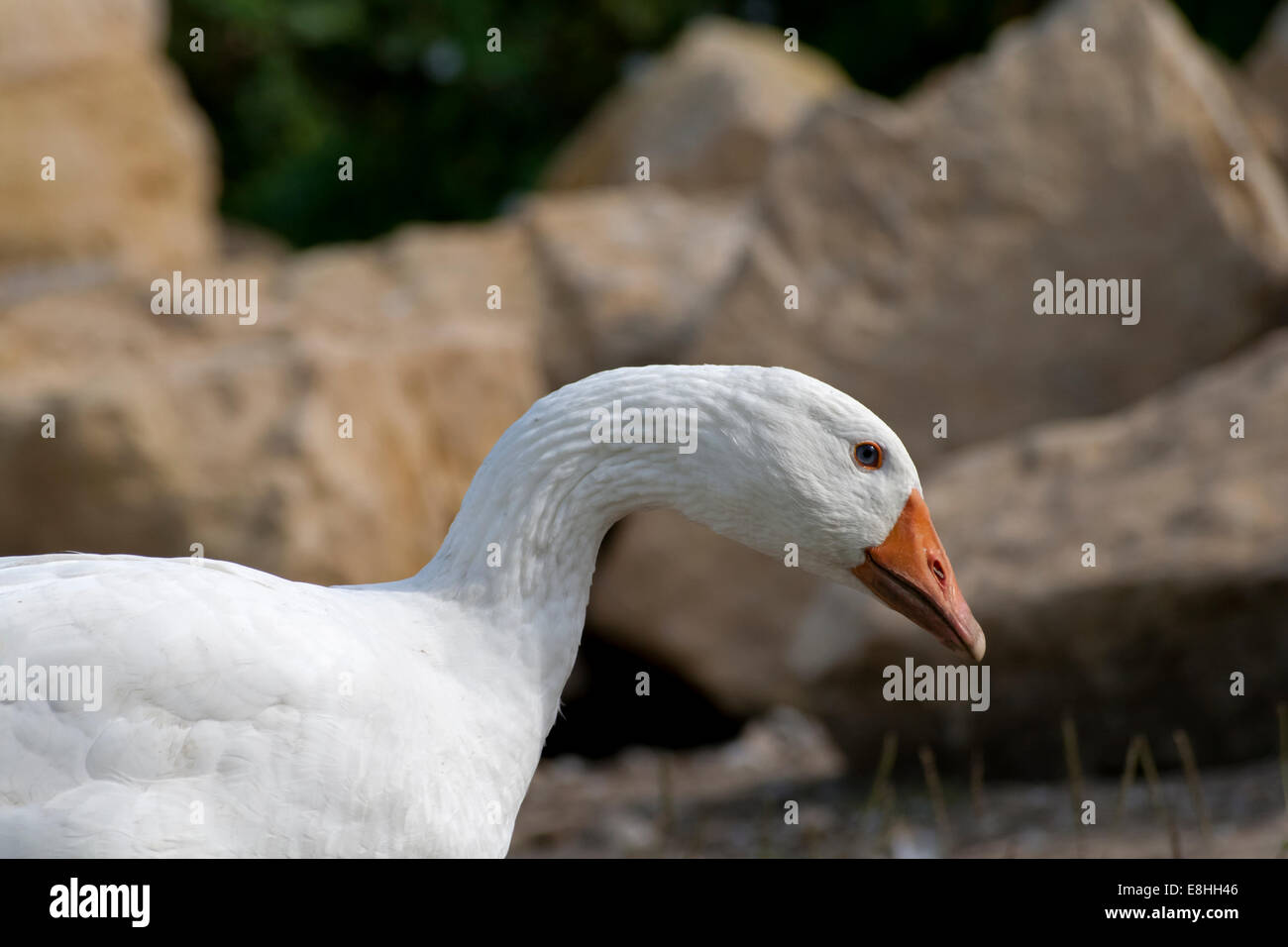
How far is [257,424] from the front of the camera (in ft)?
25.1

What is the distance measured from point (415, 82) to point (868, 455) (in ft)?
53.6

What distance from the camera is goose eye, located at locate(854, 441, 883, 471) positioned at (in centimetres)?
302

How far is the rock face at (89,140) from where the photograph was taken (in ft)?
39.3

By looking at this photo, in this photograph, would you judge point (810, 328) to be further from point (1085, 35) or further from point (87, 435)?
point (87, 435)

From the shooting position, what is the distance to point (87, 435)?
295 inches

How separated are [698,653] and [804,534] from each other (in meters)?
5.87

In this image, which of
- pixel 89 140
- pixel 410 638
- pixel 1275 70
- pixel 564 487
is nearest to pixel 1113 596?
pixel 564 487

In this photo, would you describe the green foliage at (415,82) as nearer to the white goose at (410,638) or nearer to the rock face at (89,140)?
the rock face at (89,140)

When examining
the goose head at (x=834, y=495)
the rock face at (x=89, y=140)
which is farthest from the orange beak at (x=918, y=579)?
the rock face at (x=89, y=140)

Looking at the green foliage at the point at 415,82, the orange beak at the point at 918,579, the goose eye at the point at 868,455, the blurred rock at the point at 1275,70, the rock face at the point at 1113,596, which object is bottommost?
the rock face at the point at 1113,596

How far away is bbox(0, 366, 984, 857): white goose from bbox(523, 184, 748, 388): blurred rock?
632 cm

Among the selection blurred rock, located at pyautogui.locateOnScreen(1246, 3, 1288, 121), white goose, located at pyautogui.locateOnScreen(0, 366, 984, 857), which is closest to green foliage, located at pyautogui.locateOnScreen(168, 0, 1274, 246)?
blurred rock, located at pyautogui.locateOnScreen(1246, 3, 1288, 121)

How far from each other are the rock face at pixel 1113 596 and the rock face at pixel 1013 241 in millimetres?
805

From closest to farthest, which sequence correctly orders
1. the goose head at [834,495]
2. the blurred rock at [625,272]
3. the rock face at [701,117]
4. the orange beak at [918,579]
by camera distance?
the goose head at [834,495] < the orange beak at [918,579] < the blurred rock at [625,272] < the rock face at [701,117]
